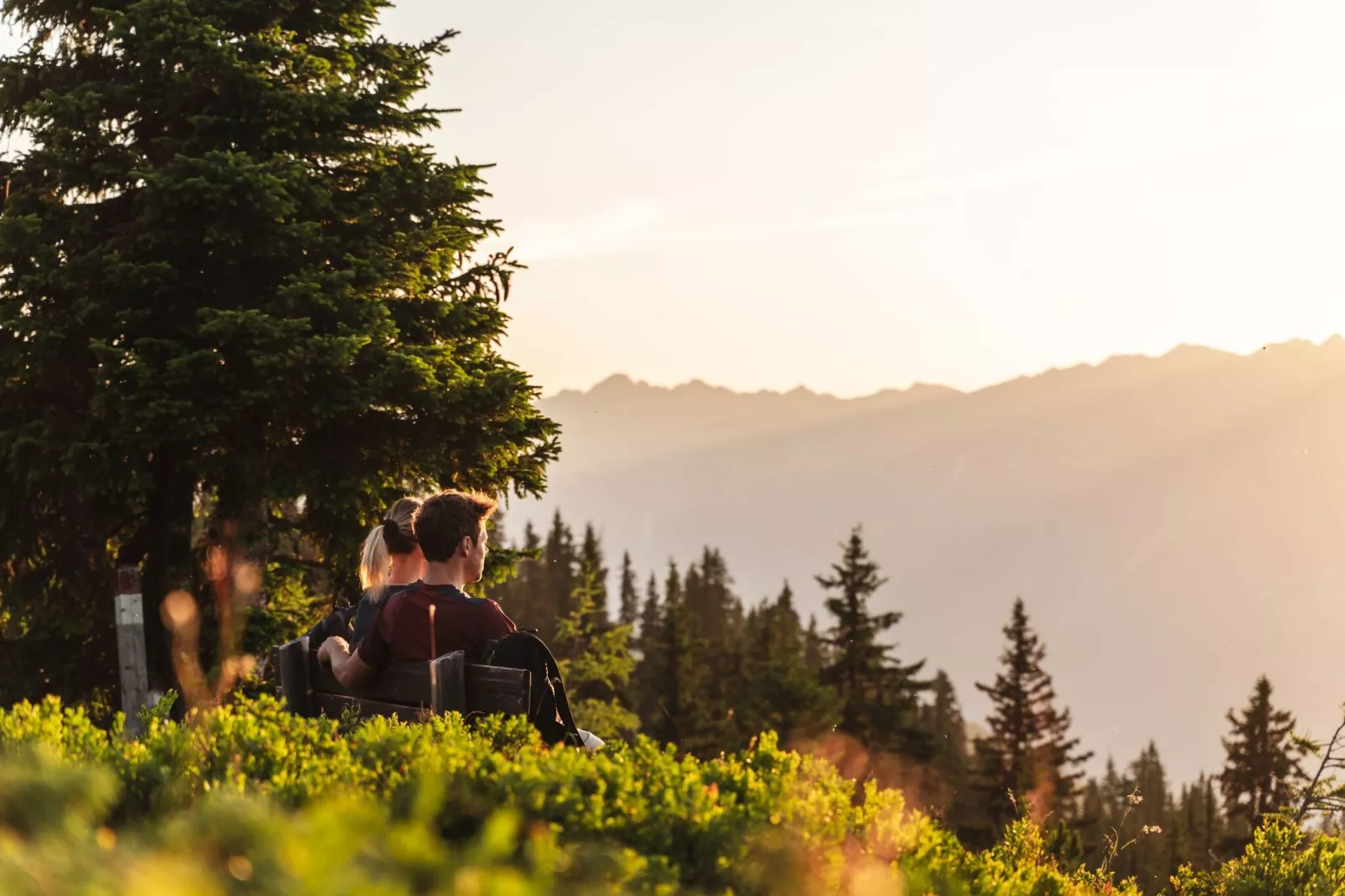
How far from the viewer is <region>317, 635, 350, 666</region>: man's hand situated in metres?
5.55

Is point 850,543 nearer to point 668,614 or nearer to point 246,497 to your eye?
point 668,614

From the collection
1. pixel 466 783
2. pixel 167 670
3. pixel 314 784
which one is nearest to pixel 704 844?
pixel 466 783

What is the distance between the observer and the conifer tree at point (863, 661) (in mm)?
43812

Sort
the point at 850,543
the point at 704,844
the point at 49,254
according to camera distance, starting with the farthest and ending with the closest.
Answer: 1. the point at 850,543
2. the point at 49,254
3. the point at 704,844

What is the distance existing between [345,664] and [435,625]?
0.46 metres

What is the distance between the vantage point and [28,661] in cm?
1230

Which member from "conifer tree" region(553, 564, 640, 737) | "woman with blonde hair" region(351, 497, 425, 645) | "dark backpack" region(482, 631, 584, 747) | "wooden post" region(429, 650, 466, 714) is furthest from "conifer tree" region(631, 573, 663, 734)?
"wooden post" region(429, 650, 466, 714)

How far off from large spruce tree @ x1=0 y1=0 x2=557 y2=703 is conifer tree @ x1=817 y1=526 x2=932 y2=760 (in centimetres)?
3275

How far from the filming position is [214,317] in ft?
35.0

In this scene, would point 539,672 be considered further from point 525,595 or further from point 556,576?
point 556,576

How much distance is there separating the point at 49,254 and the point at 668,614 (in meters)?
39.1

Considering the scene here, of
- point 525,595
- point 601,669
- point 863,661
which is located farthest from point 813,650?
point 601,669

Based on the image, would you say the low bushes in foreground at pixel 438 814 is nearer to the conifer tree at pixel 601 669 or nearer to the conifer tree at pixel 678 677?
the conifer tree at pixel 601 669

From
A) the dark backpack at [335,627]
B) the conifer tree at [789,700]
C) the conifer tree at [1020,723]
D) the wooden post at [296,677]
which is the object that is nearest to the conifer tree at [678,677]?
the conifer tree at [789,700]
